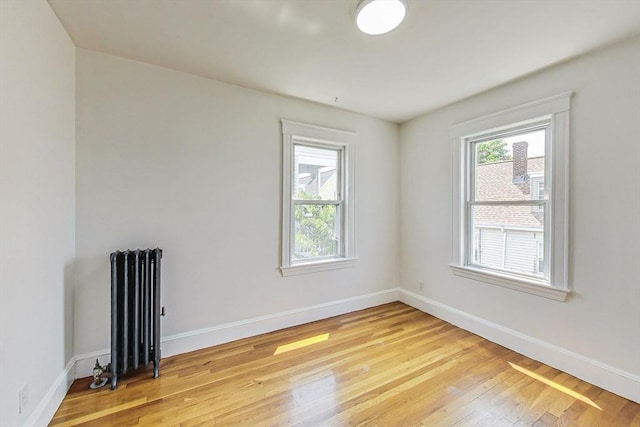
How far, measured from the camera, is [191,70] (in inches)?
96.7

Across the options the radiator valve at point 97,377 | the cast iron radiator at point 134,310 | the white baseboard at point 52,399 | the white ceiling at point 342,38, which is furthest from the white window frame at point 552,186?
the white baseboard at point 52,399

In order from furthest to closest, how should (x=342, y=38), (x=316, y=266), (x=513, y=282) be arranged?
(x=316, y=266) < (x=513, y=282) < (x=342, y=38)

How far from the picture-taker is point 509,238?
2766 mm

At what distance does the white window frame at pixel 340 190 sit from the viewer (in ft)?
9.89

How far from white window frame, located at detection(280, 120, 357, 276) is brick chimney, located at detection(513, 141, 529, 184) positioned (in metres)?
1.68

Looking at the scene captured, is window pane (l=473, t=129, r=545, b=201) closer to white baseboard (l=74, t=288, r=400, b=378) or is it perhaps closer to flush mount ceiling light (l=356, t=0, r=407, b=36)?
flush mount ceiling light (l=356, t=0, r=407, b=36)

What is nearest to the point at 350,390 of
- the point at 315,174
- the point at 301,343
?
the point at 301,343

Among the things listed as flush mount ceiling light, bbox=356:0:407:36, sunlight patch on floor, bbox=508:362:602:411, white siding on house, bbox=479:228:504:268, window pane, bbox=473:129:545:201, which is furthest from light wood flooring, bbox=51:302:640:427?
flush mount ceiling light, bbox=356:0:407:36

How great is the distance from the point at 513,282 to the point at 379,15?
2.54 m

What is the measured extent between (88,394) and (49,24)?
2.42 m

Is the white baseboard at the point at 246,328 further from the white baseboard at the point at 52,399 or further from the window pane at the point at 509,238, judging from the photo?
the window pane at the point at 509,238

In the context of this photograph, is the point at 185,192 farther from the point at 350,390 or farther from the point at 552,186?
the point at 552,186

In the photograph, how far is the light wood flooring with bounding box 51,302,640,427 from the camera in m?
1.75

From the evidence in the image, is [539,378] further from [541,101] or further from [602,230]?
[541,101]
